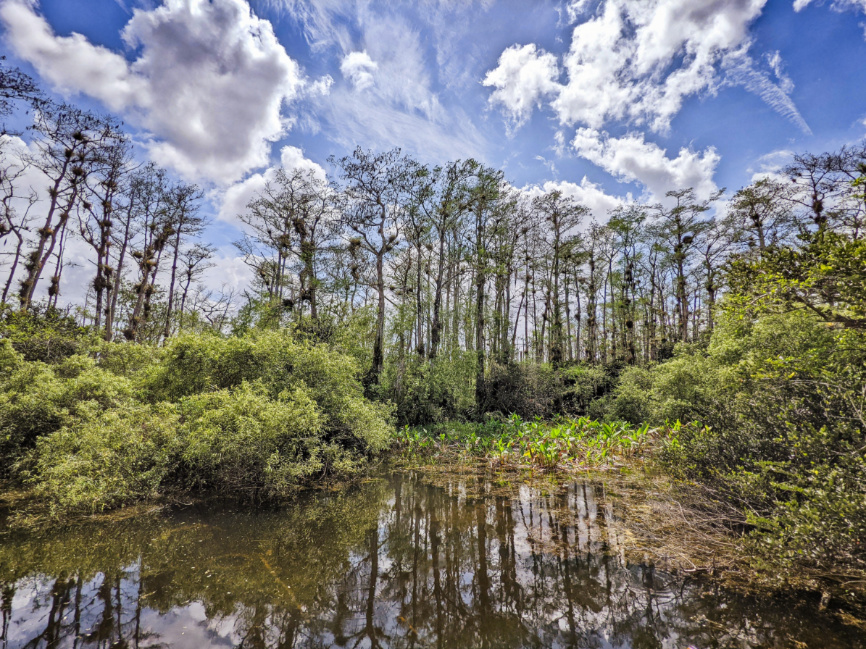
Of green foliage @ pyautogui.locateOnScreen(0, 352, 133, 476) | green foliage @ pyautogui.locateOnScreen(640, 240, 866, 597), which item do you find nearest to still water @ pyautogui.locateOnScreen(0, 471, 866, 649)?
green foliage @ pyautogui.locateOnScreen(640, 240, 866, 597)

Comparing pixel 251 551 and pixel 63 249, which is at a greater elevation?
pixel 63 249

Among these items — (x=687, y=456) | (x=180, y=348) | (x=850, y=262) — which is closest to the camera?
(x=850, y=262)

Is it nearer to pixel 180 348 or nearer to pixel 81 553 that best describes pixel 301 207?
pixel 180 348

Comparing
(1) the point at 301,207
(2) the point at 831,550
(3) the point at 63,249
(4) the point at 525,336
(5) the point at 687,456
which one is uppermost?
(1) the point at 301,207

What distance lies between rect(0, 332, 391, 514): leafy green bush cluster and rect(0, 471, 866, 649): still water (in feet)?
3.05

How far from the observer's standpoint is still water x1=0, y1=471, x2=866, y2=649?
3496mm

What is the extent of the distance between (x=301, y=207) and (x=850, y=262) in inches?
738

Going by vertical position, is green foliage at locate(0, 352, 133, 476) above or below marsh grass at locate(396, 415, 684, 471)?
above

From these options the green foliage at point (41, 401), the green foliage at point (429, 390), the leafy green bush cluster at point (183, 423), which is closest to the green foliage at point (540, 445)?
the green foliage at point (429, 390)

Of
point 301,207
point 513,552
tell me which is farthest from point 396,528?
point 301,207

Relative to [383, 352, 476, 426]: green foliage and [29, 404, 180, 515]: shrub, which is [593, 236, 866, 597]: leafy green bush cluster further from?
[383, 352, 476, 426]: green foliage

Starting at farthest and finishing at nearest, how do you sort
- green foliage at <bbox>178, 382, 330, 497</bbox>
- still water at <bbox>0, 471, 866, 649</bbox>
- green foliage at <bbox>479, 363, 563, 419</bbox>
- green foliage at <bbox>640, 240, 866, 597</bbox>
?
green foliage at <bbox>479, 363, 563, 419</bbox>, green foliage at <bbox>178, 382, 330, 497</bbox>, still water at <bbox>0, 471, 866, 649</bbox>, green foliage at <bbox>640, 240, 866, 597</bbox>

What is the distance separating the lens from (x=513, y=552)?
532 centimetres

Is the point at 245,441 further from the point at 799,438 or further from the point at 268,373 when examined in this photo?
the point at 799,438
